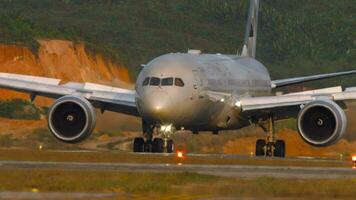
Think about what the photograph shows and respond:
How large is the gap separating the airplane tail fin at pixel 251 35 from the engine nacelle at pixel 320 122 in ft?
55.1

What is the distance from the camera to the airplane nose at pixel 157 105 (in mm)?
55281

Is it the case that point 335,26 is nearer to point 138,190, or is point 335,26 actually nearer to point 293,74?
point 293,74

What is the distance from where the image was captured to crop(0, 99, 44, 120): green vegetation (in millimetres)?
89662

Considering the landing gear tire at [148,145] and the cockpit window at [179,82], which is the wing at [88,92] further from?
the cockpit window at [179,82]

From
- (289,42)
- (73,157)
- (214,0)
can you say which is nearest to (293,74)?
(289,42)

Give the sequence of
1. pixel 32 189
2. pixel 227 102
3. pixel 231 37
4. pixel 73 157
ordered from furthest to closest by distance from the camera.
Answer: pixel 231 37 → pixel 227 102 → pixel 73 157 → pixel 32 189

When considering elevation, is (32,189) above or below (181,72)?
below

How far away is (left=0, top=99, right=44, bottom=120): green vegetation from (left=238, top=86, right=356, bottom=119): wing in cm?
3084

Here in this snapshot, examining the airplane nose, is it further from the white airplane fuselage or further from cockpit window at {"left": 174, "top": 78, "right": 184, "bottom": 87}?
cockpit window at {"left": 174, "top": 78, "right": 184, "bottom": 87}

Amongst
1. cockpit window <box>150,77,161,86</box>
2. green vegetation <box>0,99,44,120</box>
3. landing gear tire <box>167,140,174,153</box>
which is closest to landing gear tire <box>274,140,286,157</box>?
Answer: landing gear tire <box>167,140,174,153</box>

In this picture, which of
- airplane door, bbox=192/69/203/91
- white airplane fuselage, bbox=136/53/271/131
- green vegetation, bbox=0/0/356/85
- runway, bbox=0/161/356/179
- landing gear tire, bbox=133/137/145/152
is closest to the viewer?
runway, bbox=0/161/356/179

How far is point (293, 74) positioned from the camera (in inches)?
5394

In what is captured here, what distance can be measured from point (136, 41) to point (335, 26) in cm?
3058

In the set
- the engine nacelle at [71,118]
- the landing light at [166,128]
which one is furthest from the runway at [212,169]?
the engine nacelle at [71,118]
